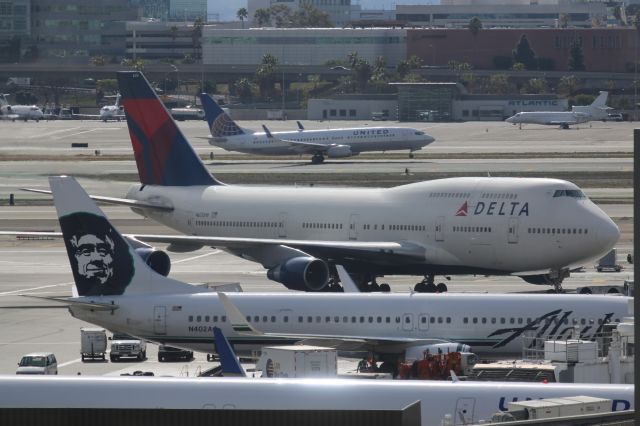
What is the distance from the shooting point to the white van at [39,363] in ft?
152

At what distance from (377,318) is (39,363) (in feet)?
34.2

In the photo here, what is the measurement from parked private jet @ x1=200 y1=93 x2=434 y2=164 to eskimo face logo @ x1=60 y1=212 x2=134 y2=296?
105739mm

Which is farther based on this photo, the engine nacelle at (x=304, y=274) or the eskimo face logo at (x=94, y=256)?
the engine nacelle at (x=304, y=274)

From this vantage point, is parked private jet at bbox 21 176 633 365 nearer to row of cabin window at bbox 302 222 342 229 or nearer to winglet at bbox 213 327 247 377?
winglet at bbox 213 327 247 377

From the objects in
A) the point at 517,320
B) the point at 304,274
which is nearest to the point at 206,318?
the point at 517,320

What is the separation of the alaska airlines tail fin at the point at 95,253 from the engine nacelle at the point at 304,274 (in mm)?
12543

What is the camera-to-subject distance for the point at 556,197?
62.0 metres

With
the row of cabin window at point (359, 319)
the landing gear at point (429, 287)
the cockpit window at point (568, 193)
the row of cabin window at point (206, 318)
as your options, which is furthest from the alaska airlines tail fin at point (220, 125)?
the row of cabin window at point (359, 319)

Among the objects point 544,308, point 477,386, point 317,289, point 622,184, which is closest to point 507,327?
point 544,308

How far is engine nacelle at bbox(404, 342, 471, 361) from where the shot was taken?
43.5 meters

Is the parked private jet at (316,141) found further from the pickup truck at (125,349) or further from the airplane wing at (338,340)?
the airplane wing at (338,340)

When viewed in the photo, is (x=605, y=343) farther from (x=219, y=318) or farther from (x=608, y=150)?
(x=608, y=150)

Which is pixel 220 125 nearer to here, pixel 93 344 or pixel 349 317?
pixel 93 344

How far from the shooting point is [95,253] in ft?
157
